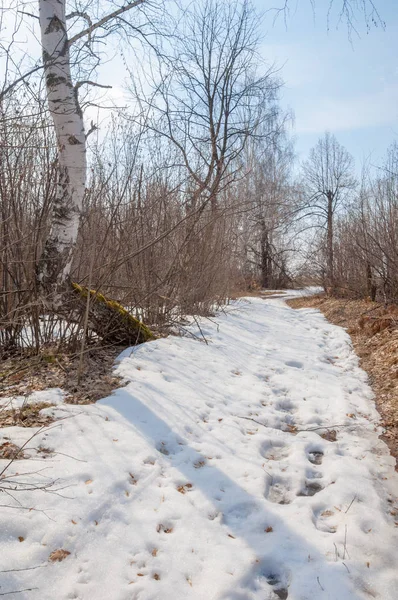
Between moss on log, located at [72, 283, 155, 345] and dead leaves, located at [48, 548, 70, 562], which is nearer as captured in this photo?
dead leaves, located at [48, 548, 70, 562]

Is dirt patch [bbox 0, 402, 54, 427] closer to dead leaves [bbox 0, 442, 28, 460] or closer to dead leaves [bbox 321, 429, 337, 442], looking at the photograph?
dead leaves [bbox 0, 442, 28, 460]

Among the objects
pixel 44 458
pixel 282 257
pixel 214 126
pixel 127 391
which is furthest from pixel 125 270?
pixel 282 257

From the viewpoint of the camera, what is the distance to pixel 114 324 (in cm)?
502

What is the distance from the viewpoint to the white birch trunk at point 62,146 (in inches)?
158

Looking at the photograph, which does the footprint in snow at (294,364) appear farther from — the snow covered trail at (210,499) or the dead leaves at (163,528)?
the dead leaves at (163,528)

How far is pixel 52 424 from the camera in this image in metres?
2.89

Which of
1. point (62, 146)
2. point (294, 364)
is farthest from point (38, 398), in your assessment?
point (294, 364)

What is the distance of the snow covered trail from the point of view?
181cm

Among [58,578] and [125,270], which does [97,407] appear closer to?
[58,578]

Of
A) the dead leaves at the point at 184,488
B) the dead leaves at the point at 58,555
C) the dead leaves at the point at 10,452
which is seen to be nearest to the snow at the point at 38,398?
the dead leaves at the point at 10,452

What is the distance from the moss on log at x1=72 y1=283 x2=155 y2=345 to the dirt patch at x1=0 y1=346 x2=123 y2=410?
399 millimetres

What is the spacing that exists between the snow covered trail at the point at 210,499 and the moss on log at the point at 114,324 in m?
0.73

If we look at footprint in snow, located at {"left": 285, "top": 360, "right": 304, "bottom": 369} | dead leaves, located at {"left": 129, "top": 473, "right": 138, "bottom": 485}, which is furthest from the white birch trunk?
footprint in snow, located at {"left": 285, "top": 360, "right": 304, "bottom": 369}

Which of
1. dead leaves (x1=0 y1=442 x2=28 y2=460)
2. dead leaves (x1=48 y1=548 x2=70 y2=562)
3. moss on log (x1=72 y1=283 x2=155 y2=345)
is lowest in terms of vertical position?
dead leaves (x1=48 y1=548 x2=70 y2=562)
